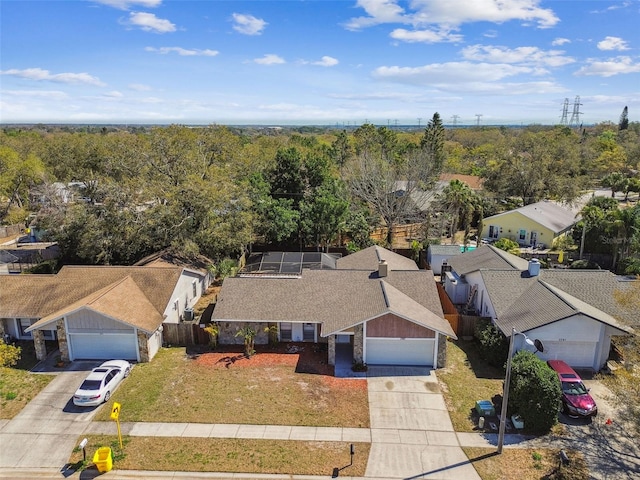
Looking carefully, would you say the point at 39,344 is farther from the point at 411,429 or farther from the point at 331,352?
the point at 411,429

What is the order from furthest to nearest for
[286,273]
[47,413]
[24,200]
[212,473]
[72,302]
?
[24,200] < [286,273] < [72,302] < [47,413] < [212,473]

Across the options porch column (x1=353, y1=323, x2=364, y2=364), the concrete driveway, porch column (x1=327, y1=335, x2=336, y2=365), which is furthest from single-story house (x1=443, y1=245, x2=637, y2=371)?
the concrete driveway

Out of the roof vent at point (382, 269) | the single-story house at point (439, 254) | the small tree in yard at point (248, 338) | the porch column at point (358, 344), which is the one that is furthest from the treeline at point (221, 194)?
the porch column at point (358, 344)

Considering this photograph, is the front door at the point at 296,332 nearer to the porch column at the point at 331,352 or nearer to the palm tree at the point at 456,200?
the porch column at the point at 331,352

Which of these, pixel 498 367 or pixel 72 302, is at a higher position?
pixel 72 302

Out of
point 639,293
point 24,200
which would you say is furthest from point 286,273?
point 24,200

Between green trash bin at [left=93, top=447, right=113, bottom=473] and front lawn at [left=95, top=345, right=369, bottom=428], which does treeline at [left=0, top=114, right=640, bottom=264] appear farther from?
green trash bin at [left=93, top=447, right=113, bottom=473]

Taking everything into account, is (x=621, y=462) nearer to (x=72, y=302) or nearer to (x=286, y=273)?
(x=286, y=273)
